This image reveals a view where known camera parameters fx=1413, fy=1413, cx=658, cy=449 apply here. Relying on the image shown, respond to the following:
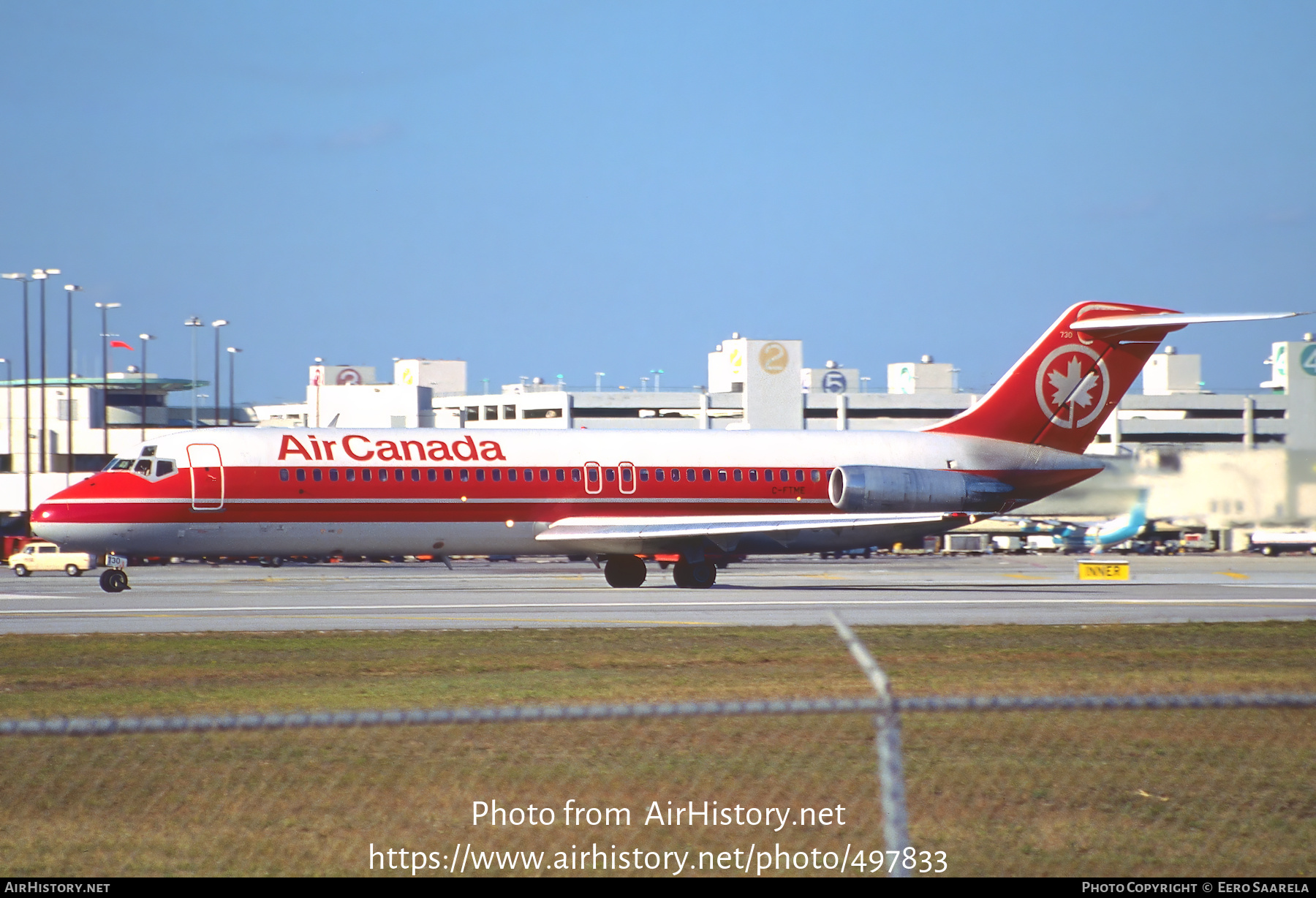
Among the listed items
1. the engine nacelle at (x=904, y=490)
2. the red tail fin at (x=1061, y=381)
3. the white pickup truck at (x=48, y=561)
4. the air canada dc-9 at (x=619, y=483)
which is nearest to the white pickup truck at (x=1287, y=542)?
the red tail fin at (x=1061, y=381)

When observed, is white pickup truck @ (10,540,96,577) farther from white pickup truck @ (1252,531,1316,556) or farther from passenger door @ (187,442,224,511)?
white pickup truck @ (1252,531,1316,556)

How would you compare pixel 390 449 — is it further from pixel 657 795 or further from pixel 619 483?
pixel 657 795

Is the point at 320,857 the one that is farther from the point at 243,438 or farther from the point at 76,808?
the point at 243,438

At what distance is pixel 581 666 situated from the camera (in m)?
19.0

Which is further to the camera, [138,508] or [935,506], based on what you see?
[935,506]

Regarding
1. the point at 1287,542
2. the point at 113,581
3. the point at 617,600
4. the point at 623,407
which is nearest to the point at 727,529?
the point at 617,600

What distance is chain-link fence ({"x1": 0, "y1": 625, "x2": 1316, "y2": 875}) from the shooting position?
7426 mm

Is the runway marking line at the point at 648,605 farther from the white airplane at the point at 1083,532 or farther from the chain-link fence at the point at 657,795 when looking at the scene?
the white airplane at the point at 1083,532

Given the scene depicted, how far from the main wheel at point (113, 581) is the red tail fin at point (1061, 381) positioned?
23354 mm

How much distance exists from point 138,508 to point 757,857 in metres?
30.2

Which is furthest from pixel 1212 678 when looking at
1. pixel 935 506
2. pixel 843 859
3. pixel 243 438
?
pixel 243 438

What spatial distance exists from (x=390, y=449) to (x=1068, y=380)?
19.6 metres

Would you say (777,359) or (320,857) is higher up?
(777,359)

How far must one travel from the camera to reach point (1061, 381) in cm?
4131
